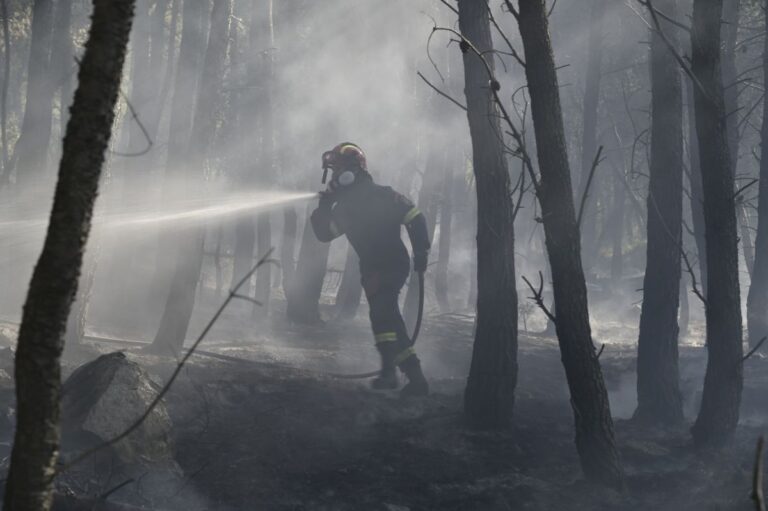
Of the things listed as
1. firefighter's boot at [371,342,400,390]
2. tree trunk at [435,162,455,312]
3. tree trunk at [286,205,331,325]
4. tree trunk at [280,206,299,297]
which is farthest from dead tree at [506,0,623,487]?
tree trunk at [435,162,455,312]

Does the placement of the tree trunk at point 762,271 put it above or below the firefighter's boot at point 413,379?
above

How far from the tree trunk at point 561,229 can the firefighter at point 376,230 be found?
110 inches

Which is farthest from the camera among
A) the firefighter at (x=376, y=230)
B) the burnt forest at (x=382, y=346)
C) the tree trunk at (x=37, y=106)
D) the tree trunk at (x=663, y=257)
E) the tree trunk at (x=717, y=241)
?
the tree trunk at (x=37, y=106)

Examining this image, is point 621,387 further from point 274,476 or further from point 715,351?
point 274,476

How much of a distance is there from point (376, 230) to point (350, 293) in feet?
28.0

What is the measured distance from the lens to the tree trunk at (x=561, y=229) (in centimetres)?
534

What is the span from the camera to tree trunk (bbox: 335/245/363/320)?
1670 centimetres

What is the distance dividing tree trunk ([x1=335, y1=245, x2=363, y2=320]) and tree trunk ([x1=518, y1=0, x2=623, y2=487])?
1122 cm

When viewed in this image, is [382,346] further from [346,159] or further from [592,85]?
[592,85]

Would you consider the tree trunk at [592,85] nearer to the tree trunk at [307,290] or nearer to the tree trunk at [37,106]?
the tree trunk at [307,290]

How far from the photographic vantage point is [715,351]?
6.58 metres

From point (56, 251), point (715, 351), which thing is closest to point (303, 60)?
point (715, 351)

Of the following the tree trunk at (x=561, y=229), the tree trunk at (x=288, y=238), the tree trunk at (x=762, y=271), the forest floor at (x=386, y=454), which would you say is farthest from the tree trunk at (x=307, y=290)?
the tree trunk at (x=561, y=229)

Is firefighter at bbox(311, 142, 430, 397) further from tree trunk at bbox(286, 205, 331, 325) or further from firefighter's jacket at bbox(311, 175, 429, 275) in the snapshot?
tree trunk at bbox(286, 205, 331, 325)
